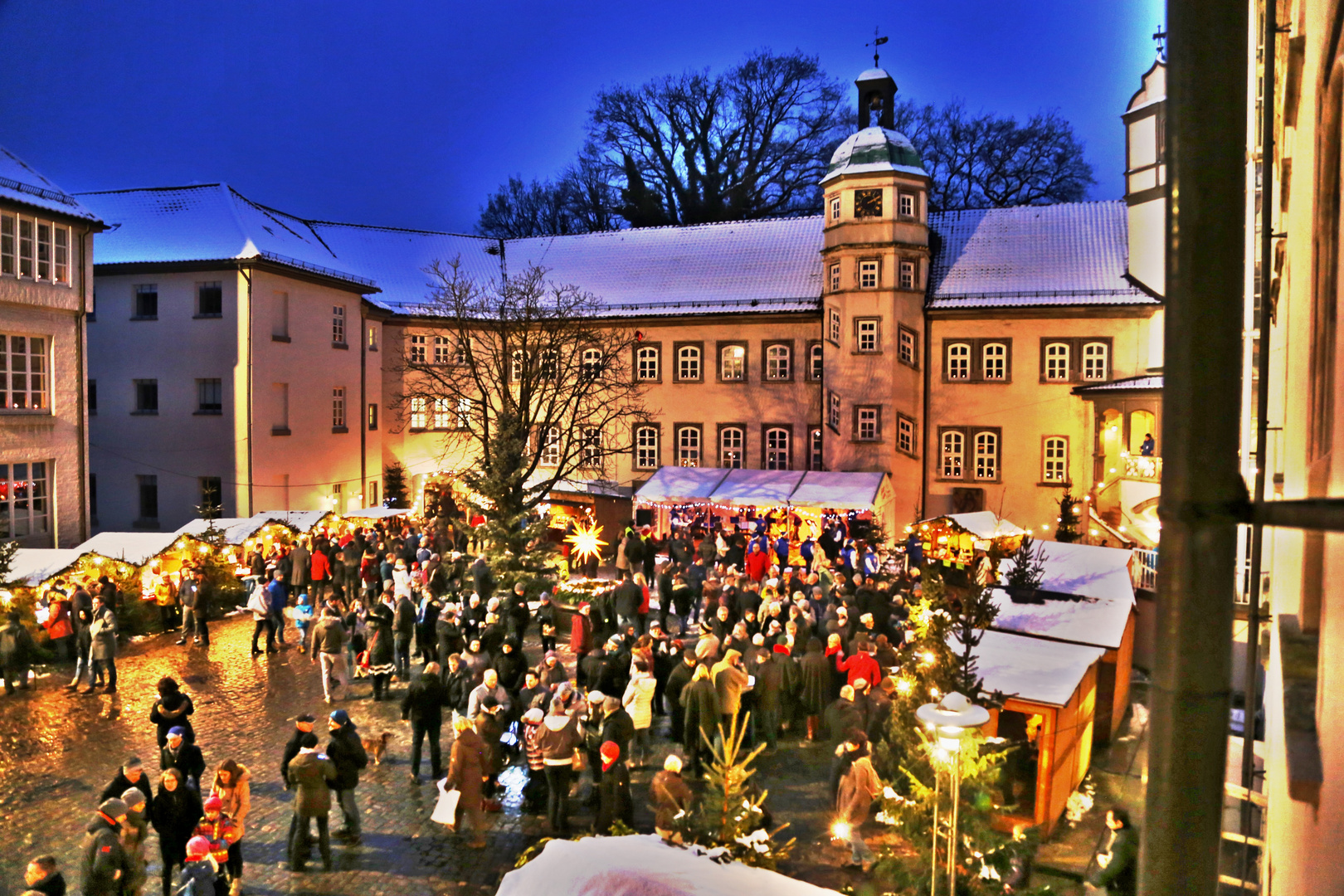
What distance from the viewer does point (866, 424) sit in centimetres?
3256

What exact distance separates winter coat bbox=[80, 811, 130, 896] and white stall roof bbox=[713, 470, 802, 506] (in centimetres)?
2101

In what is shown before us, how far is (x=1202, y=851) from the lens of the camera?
1.40 metres

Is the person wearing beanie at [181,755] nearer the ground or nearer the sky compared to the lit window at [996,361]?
nearer the ground

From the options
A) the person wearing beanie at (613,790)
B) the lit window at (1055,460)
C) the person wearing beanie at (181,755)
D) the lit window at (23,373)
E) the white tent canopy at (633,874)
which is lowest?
the person wearing beanie at (613,790)

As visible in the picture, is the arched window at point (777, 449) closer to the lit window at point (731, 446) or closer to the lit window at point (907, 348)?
the lit window at point (731, 446)

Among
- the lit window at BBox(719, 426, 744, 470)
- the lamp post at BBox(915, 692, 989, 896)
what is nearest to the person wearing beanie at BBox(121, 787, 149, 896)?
the lamp post at BBox(915, 692, 989, 896)

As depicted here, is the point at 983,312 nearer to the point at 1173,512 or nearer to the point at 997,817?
the point at 997,817

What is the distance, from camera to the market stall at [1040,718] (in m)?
10.5

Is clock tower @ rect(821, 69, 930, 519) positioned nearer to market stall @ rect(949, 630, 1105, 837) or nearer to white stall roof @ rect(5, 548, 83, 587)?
market stall @ rect(949, 630, 1105, 837)

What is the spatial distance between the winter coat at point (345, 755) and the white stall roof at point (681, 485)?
18927 mm

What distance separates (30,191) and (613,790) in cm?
2390

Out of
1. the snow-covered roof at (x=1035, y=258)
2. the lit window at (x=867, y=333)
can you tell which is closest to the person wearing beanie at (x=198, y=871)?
the lit window at (x=867, y=333)

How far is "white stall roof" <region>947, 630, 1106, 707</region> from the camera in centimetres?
1064

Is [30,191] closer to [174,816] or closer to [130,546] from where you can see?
[130,546]
